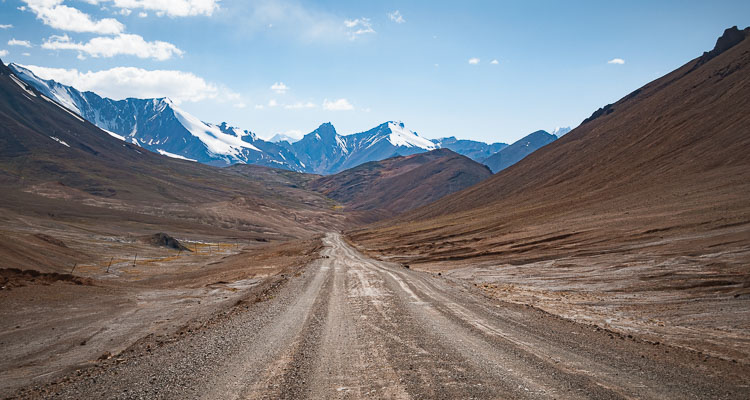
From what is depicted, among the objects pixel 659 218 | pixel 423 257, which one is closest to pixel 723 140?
pixel 659 218

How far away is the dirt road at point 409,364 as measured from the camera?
877 cm

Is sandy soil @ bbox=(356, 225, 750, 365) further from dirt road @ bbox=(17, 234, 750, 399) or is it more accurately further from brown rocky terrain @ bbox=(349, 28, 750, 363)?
dirt road @ bbox=(17, 234, 750, 399)

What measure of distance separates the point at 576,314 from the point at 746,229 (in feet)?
72.2

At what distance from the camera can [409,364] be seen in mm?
10531

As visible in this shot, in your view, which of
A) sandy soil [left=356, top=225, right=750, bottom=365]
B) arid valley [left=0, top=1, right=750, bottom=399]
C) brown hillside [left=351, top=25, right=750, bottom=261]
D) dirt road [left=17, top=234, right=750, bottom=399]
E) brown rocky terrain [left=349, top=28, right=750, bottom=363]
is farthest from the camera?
brown hillside [left=351, top=25, right=750, bottom=261]

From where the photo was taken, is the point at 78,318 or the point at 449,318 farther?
the point at 78,318

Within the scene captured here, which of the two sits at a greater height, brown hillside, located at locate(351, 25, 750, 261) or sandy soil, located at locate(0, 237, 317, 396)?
brown hillside, located at locate(351, 25, 750, 261)

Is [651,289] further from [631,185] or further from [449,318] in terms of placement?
[631,185]

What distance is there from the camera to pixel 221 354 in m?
11.6

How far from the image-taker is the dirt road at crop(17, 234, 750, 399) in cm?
877

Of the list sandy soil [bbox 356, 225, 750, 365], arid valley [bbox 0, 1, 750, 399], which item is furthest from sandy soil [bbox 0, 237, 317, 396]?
sandy soil [bbox 356, 225, 750, 365]

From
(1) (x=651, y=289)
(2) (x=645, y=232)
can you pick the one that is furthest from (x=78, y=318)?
(2) (x=645, y=232)

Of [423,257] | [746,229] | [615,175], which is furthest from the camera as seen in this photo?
[615,175]

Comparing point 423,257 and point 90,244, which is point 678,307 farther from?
point 90,244
